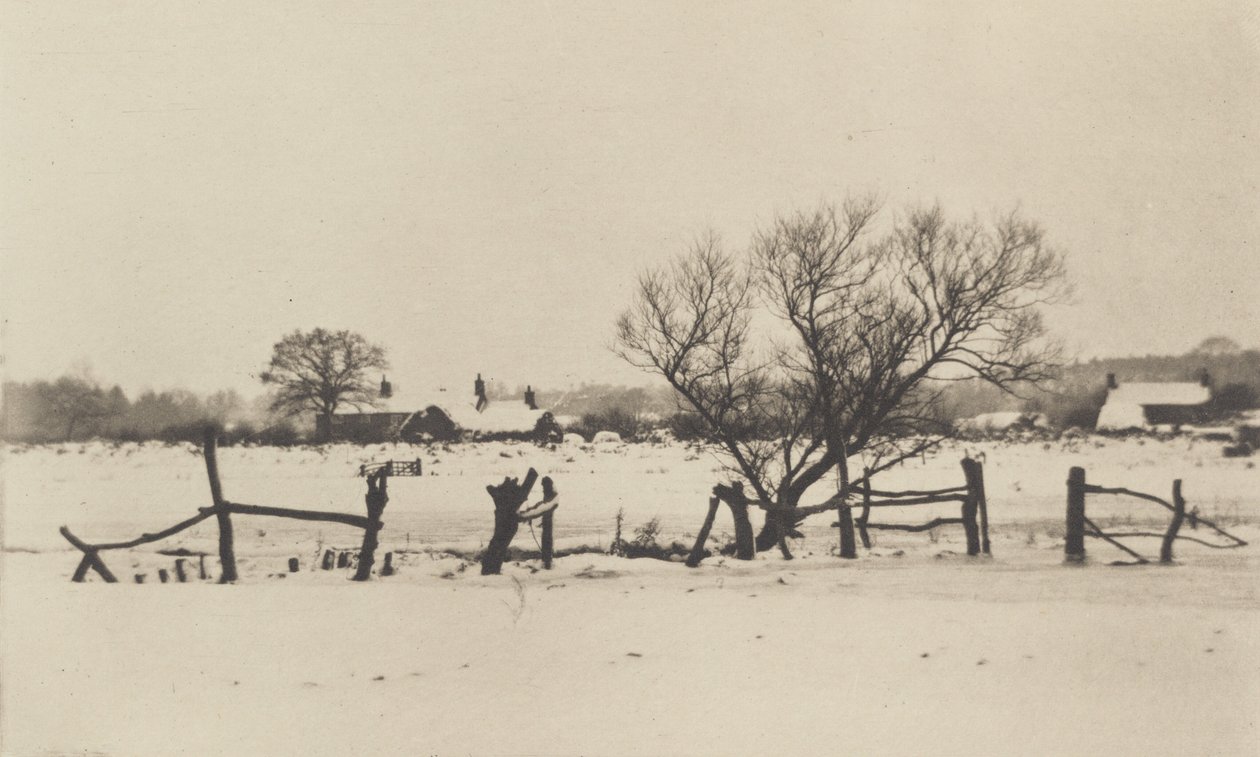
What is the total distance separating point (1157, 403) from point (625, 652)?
9.50 m

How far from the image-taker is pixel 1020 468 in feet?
55.0

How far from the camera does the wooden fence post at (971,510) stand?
9.28m

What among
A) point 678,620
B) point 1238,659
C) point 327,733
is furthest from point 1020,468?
point 327,733

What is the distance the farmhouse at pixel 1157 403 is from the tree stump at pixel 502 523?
28.0 feet

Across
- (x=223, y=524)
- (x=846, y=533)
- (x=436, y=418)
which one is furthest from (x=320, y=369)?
(x=846, y=533)

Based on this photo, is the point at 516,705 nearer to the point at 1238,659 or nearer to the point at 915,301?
the point at 1238,659

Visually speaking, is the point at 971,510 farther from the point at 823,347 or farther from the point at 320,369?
the point at 320,369

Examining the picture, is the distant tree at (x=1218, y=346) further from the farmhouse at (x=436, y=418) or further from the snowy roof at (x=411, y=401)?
the snowy roof at (x=411, y=401)

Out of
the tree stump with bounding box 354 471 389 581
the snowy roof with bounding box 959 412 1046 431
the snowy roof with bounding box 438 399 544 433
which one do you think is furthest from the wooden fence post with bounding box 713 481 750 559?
the snowy roof with bounding box 438 399 544 433

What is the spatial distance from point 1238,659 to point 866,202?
20.1 feet

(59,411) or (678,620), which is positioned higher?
(59,411)

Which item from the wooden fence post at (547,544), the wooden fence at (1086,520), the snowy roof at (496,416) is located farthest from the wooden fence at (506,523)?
the snowy roof at (496,416)

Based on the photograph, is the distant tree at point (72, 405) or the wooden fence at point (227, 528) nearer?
the wooden fence at point (227, 528)

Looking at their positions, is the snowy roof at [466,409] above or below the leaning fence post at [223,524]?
above
